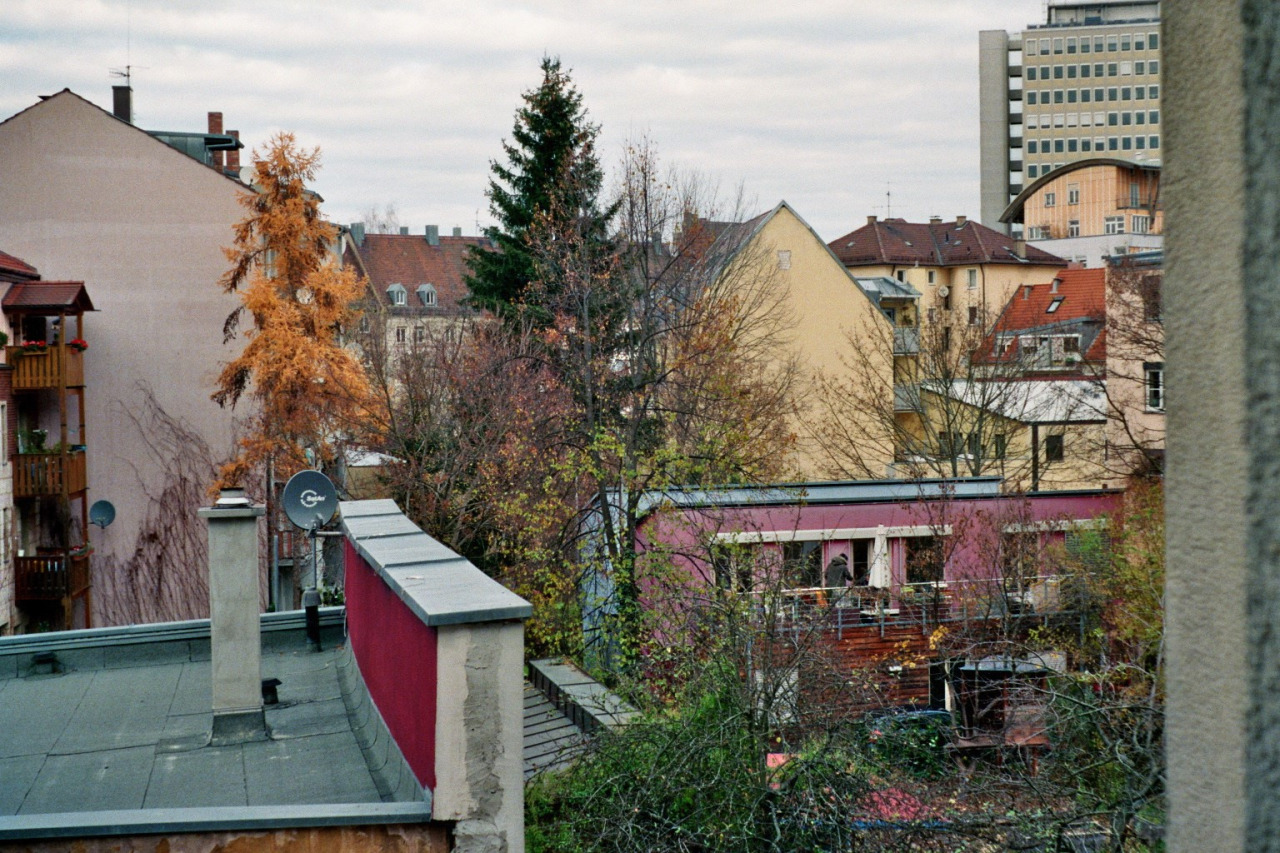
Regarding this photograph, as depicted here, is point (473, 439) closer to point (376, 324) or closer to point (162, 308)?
point (376, 324)

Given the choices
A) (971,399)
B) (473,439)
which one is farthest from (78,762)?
(971,399)

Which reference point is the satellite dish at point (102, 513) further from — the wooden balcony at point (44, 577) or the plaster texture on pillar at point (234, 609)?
the plaster texture on pillar at point (234, 609)

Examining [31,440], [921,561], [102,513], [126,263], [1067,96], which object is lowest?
[921,561]

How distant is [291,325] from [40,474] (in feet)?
21.7

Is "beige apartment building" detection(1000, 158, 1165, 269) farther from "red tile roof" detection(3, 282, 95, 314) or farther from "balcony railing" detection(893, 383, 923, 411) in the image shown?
"red tile roof" detection(3, 282, 95, 314)

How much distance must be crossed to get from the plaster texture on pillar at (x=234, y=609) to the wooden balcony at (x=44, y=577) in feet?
68.1

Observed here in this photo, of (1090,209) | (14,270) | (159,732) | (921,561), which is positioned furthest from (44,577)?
(1090,209)

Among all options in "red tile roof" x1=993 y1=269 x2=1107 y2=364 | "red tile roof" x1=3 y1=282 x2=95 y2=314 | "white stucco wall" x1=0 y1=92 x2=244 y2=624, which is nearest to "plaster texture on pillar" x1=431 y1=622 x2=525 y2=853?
"red tile roof" x1=3 y1=282 x2=95 y2=314

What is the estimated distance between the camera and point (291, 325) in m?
30.1

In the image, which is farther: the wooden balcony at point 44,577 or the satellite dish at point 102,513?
the satellite dish at point 102,513

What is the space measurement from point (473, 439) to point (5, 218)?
1607cm

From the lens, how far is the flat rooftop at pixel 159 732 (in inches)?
299

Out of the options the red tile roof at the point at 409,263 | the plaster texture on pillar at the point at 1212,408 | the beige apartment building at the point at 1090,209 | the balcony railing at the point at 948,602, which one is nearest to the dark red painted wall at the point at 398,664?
the plaster texture on pillar at the point at 1212,408

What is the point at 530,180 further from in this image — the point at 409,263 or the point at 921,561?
the point at 409,263
